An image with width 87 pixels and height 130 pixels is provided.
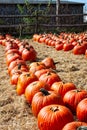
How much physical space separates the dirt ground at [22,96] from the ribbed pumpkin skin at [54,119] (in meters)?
0.23

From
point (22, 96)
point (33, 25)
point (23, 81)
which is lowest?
point (33, 25)

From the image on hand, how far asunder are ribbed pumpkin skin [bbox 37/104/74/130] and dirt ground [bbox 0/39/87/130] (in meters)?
0.23

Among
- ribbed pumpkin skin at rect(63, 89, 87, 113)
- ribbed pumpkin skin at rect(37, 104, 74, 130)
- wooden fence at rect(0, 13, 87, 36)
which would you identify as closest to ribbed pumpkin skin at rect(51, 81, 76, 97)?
ribbed pumpkin skin at rect(63, 89, 87, 113)

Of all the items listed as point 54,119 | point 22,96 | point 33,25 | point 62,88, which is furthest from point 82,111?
point 33,25

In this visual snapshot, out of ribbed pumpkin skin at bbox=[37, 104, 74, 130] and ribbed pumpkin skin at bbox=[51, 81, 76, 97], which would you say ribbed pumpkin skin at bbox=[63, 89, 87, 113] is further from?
ribbed pumpkin skin at bbox=[37, 104, 74, 130]

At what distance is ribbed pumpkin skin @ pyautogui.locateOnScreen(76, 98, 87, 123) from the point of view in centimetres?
449

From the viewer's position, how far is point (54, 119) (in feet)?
13.8

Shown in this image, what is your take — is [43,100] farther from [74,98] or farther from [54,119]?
[54,119]

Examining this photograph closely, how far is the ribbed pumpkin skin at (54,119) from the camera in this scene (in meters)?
4.18

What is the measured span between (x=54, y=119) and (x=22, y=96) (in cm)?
160

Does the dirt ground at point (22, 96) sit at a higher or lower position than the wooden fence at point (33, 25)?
higher

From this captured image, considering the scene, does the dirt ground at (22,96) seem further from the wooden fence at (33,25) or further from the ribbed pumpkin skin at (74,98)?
the wooden fence at (33,25)

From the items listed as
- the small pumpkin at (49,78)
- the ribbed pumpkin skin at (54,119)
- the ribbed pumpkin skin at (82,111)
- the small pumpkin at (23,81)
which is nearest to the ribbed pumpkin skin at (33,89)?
the small pumpkin at (23,81)

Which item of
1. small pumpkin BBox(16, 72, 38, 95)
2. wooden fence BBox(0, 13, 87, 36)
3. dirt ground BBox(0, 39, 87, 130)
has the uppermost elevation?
small pumpkin BBox(16, 72, 38, 95)
